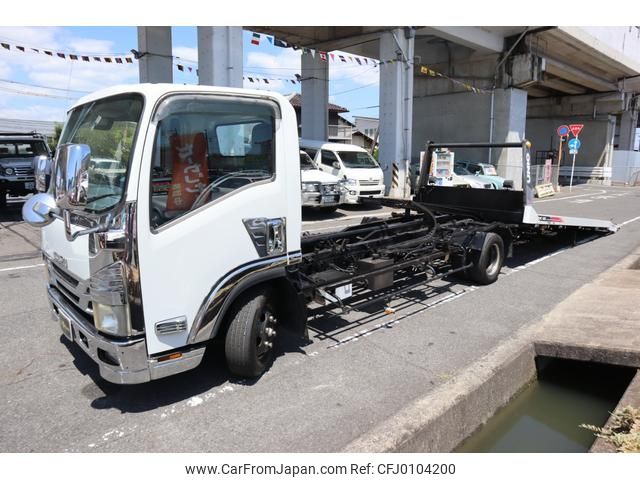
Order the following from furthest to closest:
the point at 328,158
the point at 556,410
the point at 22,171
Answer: the point at 328,158 < the point at 22,171 < the point at 556,410

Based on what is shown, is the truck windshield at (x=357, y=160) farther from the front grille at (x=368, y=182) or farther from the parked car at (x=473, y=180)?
the parked car at (x=473, y=180)

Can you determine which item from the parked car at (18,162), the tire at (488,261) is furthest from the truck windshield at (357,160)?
the tire at (488,261)

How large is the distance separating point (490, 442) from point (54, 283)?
3.58 metres

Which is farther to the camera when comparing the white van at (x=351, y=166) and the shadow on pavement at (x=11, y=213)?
the white van at (x=351, y=166)

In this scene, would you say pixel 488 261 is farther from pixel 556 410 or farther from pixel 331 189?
pixel 331 189

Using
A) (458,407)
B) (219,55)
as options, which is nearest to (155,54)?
(219,55)

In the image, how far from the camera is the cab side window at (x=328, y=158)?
49.0 ft

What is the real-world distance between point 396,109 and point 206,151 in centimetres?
1565

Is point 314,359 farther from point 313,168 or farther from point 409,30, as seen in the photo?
point 409,30

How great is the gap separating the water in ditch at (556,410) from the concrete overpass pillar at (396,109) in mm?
13965

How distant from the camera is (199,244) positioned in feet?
10.7

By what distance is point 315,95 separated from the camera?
2184cm

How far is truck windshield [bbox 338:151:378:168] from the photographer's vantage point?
1504cm

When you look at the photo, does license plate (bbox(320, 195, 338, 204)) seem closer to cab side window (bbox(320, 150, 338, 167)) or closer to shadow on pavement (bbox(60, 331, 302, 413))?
cab side window (bbox(320, 150, 338, 167))
